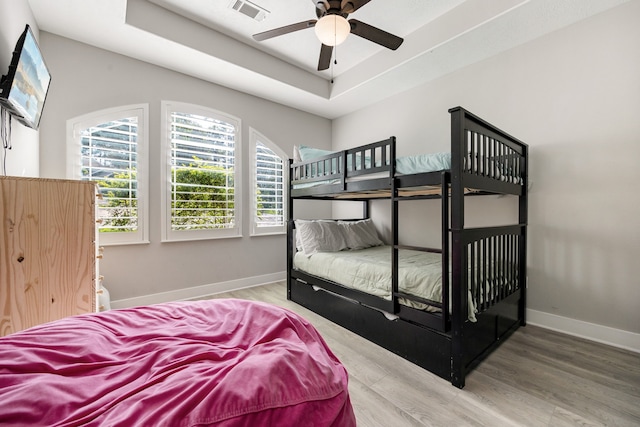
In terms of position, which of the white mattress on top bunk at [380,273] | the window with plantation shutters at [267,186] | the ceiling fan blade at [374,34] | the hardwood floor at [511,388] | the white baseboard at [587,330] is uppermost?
the ceiling fan blade at [374,34]

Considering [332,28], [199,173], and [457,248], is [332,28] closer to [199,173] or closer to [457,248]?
[457,248]

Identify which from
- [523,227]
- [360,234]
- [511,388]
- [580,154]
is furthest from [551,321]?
[360,234]

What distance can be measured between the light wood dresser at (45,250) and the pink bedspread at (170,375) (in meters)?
0.79

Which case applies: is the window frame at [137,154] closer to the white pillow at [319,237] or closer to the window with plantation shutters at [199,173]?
the window with plantation shutters at [199,173]

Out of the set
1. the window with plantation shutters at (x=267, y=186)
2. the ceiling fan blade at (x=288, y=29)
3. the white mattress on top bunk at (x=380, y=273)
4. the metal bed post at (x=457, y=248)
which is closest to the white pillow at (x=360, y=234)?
the white mattress on top bunk at (x=380, y=273)

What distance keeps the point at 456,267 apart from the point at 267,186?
2797 millimetres

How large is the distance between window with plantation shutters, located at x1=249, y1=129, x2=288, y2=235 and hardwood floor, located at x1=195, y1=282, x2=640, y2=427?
2.08 m

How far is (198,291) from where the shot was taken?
3318 millimetres

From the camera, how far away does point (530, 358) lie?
1989mm

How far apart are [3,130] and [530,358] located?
378cm

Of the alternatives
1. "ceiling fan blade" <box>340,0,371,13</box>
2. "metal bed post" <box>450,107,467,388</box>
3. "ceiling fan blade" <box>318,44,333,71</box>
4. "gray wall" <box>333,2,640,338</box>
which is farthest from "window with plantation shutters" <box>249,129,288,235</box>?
"metal bed post" <box>450,107,467,388</box>

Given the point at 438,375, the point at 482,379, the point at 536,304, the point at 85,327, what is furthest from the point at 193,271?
the point at 536,304

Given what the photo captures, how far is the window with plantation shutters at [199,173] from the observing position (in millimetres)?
3127

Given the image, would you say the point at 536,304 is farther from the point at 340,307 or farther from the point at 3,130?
the point at 3,130
